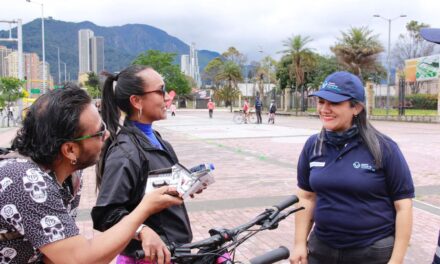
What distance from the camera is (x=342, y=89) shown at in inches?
101

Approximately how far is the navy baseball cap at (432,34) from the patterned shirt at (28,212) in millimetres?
1801

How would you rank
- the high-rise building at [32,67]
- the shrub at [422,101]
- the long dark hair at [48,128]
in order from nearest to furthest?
the long dark hair at [48,128]
the shrub at [422,101]
the high-rise building at [32,67]

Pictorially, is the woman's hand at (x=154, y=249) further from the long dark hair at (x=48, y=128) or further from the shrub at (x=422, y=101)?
the shrub at (x=422, y=101)

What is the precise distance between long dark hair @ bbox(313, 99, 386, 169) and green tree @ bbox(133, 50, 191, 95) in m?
85.8

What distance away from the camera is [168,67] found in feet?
294

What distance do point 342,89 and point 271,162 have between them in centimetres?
952

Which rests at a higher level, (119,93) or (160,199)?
(119,93)

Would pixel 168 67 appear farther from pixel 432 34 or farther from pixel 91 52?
pixel 432 34

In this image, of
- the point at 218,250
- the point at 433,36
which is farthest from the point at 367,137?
the point at 218,250

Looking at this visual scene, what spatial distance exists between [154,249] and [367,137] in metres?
1.28

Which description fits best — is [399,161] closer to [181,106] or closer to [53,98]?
[53,98]

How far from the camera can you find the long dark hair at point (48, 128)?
1.71m

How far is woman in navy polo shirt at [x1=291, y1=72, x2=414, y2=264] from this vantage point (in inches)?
96.9


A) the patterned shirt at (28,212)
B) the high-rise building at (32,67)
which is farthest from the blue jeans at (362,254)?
the high-rise building at (32,67)
